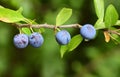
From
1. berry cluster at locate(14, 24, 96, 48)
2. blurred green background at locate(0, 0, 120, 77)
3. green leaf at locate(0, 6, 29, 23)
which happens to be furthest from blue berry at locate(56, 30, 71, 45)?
blurred green background at locate(0, 0, 120, 77)

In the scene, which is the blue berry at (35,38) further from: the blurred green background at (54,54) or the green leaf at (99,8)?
the blurred green background at (54,54)

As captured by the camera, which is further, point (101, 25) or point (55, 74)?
point (55, 74)

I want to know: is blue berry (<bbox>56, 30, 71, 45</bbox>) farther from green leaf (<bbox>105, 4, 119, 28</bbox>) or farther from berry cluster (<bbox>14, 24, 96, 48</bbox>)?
green leaf (<bbox>105, 4, 119, 28</bbox>)

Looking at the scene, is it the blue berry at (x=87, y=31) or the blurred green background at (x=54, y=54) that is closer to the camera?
the blue berry at (x=87, y=31)

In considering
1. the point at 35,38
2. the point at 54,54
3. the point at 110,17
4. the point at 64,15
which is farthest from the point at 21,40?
the point at 54,54

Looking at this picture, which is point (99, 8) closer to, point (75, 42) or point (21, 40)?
point (75, 42)

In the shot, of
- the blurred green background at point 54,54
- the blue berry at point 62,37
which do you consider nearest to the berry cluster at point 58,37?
the blue berry at point 62,37

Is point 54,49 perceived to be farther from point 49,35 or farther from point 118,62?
point 118,62

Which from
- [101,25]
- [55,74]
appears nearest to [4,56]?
[55,74]
